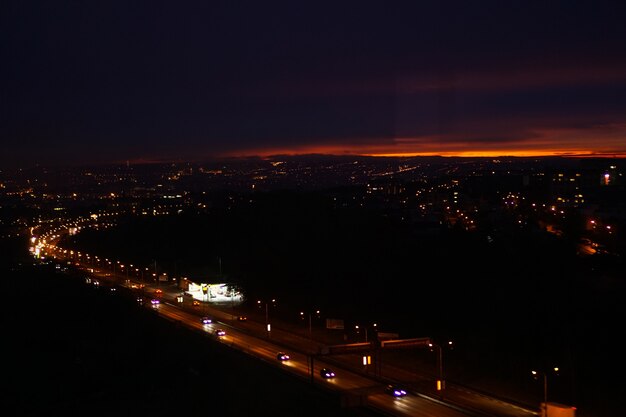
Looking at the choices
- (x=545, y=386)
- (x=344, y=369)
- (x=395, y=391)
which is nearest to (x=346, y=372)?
(x=344, y=369)

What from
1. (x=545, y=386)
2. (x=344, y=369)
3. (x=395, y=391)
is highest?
(x=545, y=386)

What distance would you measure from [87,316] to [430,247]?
11.9 m

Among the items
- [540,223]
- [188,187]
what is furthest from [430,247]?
[188,187]

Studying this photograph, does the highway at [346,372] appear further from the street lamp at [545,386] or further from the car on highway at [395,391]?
the street lamp at [545,386]

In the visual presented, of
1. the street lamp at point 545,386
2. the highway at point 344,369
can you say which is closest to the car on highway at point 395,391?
the highway at point 344,369

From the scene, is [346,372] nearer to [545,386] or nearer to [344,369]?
[344,369]

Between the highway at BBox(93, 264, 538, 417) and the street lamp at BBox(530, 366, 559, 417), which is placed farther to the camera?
the highway at BBox(93, 264, 538, 417)

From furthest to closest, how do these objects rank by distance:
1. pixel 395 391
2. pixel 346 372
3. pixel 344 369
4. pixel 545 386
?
pixel 344 369 → pixel 346 372 → pixel 395 391 → pixel 545 386

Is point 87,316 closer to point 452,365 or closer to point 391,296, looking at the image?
point 391,296

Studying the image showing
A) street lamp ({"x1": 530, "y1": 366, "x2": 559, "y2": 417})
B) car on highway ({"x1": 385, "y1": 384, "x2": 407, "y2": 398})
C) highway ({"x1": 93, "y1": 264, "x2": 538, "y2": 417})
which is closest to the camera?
street lamp ({"x1": 530, "y1": 366, "x2": 559, "y2": 417})

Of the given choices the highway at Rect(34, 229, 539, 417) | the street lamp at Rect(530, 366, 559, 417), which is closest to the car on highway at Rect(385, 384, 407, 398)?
the highway at Rect(34, 229, 539, 417)

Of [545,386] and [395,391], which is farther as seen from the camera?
[395,391]

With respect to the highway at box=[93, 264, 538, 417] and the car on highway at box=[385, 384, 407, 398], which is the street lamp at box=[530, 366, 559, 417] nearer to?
the highway at box=[93, 264, 538, 417]

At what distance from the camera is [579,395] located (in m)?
12.2
